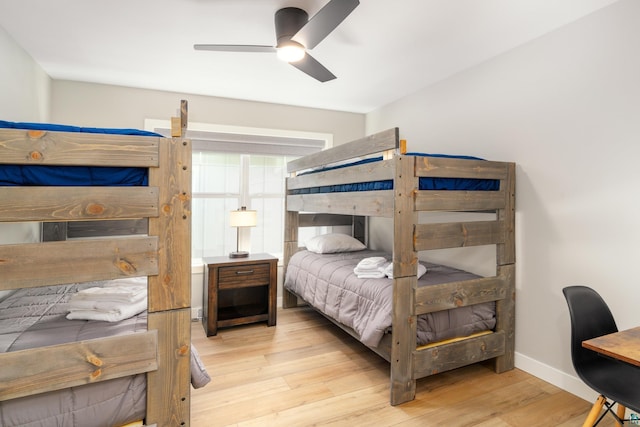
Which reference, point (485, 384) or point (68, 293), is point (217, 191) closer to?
point (68, 293)

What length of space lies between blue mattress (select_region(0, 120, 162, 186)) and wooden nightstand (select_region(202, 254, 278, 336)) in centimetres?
184

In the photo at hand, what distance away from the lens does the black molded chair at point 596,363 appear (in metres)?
1.49

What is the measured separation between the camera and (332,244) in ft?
12.2

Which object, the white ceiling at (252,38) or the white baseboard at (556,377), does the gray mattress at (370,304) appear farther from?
the white ceiling at (252,38)

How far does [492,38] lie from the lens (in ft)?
7.82

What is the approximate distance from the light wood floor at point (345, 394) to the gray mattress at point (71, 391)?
570 mm

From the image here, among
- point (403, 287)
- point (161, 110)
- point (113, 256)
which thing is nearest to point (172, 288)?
point (113, 256)

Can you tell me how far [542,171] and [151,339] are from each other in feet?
8.63

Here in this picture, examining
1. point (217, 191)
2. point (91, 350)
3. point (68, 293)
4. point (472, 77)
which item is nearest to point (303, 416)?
point (91, 350)

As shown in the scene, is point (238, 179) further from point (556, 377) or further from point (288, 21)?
point (556, 377)

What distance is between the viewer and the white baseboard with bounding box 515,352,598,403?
212 cm

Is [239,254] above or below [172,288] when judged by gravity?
below

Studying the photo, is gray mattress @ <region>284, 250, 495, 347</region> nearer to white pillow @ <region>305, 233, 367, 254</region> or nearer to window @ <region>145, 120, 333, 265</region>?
white pillow @ <region>305, 233, 367, 254</region>

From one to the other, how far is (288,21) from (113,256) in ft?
5.22
